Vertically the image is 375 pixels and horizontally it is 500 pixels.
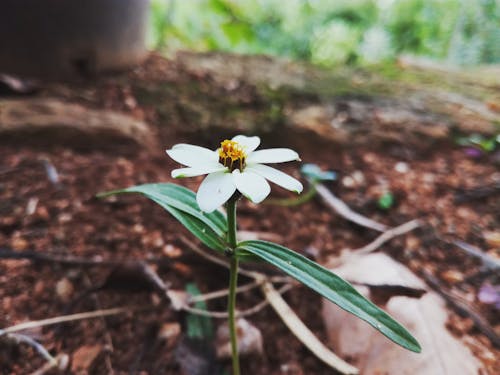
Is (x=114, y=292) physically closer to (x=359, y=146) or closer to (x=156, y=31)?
(x=359, y=146)

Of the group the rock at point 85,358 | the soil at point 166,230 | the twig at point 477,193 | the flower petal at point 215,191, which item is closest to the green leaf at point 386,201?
the soil at point 166,230

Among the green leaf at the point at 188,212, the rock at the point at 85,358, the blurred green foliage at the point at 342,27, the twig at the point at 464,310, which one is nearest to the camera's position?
the green leaf at the point at 188,212

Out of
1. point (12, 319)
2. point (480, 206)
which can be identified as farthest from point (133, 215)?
point (480, 206)

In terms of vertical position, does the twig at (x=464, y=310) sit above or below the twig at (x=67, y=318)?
below

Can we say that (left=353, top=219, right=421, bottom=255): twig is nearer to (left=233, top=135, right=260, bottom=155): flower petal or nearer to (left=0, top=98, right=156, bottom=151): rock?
(left=233, top=135, right=260, bottom=155): flower petal

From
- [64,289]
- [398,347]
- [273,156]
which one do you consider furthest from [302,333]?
[64,289]

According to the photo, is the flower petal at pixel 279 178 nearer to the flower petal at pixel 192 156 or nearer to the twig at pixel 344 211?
the flower petal at pixel 192 156
